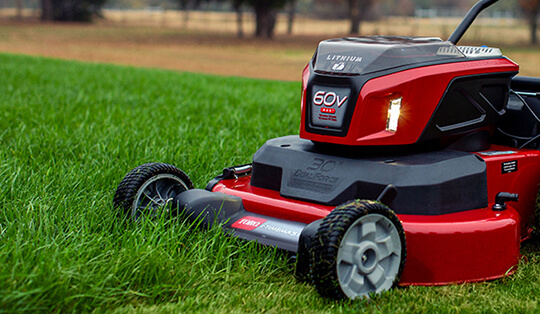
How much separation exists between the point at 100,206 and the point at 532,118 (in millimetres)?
2146

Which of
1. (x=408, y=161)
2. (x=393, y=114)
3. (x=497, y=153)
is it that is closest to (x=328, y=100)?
(x=393, y=114)

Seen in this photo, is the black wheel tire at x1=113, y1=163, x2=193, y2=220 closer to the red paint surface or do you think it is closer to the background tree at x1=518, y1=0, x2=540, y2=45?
the red paint surface

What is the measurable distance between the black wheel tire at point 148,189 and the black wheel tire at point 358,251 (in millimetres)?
893

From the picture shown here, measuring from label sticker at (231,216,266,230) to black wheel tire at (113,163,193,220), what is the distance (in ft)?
1.17

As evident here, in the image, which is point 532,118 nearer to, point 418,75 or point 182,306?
point 418,75

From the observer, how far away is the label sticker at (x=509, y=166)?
292 cm

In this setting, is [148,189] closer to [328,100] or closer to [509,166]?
[328,100]

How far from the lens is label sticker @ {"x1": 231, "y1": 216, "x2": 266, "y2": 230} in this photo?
2.76 m

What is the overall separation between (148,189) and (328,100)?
3.10 feet

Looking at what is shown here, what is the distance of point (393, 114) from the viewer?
2711mm

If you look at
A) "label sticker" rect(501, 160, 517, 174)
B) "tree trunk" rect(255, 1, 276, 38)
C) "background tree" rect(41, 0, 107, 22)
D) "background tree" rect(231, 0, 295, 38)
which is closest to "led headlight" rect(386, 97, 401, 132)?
"label sticker" rect(501, 160, 517, 174)

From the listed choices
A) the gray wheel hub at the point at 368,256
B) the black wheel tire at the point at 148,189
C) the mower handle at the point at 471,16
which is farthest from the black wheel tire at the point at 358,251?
the mower handle at the point at 471,16

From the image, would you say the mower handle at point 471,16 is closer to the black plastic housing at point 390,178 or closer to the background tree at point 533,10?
the black plastic housing at point 390,178

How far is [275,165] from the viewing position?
2.91m
